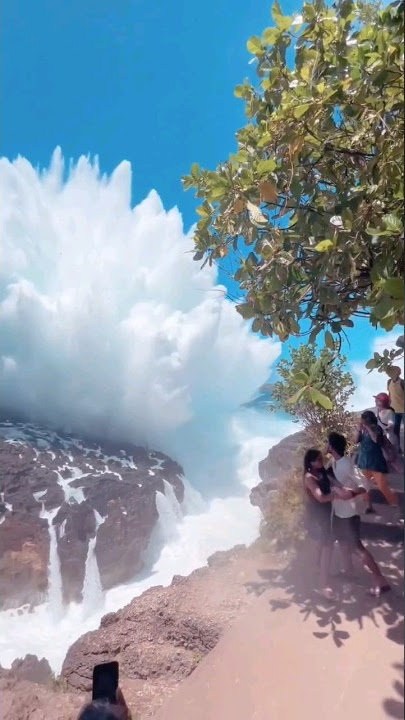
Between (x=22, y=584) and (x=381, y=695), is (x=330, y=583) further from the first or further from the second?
(x=22, y=584)

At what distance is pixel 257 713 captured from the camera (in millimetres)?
3521

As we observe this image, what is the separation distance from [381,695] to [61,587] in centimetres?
1790

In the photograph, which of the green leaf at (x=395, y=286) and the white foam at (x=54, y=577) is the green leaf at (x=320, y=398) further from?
the white foam at (x=54, y=577)

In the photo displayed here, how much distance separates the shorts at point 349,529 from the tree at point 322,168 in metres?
1.75

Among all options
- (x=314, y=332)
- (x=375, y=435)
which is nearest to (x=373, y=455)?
(x=375, y=435)

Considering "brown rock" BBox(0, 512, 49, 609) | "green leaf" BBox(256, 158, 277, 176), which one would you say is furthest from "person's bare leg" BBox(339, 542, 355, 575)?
"brown rock" BBox(0, 512, 49, 609)

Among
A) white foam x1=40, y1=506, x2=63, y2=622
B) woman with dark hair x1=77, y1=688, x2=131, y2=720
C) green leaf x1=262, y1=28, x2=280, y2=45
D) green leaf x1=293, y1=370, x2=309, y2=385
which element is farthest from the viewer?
white foam x1=40, y1=506, x2=63, y2=622

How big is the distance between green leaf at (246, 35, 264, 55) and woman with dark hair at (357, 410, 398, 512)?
3823 mm

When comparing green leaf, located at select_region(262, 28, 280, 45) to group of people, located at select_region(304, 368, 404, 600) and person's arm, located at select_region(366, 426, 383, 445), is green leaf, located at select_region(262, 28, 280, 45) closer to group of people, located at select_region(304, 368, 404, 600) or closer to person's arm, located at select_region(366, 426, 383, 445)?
group of people, located at select_region(304, 368, 404, 600)

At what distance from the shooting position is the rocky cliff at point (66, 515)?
1814cm

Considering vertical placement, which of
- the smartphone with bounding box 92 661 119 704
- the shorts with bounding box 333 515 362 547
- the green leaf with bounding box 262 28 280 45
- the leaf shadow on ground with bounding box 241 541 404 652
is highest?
the green leaf with bounding box 262 28 280 45

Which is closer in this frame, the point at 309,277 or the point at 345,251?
the point at 345,251

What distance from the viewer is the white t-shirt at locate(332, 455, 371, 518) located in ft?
13.8

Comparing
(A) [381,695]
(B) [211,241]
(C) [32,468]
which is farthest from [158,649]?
(C) [32,468]
